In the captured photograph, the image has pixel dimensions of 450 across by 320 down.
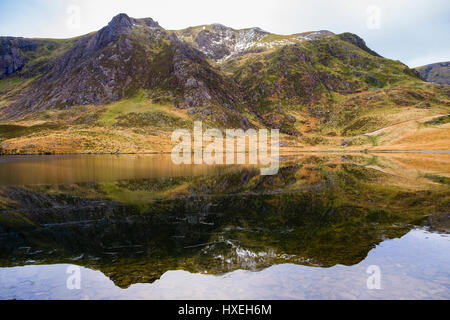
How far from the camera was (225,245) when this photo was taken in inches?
763

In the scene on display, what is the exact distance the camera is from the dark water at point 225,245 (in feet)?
43.9

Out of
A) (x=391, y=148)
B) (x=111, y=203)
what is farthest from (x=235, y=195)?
(x=391, y=148)

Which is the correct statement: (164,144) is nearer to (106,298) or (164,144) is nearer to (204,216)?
(204,216)

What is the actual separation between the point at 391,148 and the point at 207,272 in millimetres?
157099

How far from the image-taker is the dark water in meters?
13.4

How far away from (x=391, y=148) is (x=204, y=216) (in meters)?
148

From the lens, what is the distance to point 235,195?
121ft

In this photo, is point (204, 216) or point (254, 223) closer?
point (254, 223)

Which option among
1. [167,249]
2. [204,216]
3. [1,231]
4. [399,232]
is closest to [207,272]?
[167,249]

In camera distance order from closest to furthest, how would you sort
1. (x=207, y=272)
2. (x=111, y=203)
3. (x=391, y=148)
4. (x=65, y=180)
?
(x=207, y=272) → (x=111, y=203) → (x=65, y=180) → (x=391, y=148)
